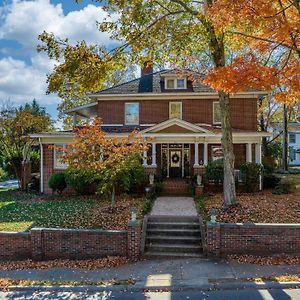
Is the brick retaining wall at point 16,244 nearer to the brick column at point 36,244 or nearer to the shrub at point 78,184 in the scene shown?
the brick column at point 36,244

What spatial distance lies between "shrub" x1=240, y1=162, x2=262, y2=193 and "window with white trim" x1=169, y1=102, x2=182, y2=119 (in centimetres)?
589

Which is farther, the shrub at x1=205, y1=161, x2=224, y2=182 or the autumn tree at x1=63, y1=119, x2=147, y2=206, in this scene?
the shrub at x1=205, y1=161, x2=224, y2=182

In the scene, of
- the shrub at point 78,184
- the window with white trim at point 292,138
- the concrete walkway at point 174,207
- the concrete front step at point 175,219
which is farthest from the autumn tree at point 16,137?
the window with white trim at point 292,138

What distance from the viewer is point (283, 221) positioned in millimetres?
11266

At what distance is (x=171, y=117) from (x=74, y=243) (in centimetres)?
1328

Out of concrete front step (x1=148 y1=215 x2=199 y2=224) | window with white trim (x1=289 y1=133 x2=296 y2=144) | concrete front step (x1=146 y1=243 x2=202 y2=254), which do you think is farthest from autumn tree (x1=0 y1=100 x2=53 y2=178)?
window with white trim (x1=289 y1=133 x2=296 y2=144)

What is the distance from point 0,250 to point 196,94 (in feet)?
49.3

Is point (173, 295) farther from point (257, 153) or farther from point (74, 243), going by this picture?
point (257, 153)

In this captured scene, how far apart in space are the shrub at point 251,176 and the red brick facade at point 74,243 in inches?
401

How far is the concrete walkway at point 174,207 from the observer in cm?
1312

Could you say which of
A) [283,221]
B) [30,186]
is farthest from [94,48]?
[30,186]

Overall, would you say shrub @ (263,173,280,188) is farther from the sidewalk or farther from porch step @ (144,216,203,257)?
the sidewalk

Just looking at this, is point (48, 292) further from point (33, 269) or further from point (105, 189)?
point (105, 189)

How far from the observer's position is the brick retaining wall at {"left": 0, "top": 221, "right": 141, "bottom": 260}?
10.0m
